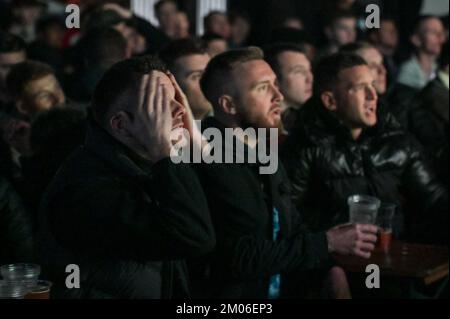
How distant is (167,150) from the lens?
2.30 m

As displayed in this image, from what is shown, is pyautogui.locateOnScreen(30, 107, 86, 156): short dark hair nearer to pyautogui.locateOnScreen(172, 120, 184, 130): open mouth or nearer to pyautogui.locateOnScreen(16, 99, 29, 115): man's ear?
pyautogui.locateOnScreen(172, 120, 184, 130): open mouth

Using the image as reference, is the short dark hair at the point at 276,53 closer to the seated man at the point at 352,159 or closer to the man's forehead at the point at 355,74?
the seated man at the point at 352,159

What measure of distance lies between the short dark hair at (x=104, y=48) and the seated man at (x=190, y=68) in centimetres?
78

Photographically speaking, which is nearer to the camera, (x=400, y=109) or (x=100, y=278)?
(x=100, y=278)

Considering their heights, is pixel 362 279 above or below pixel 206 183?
below

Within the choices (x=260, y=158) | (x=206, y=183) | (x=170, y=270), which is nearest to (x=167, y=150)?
(x=170, y=270)

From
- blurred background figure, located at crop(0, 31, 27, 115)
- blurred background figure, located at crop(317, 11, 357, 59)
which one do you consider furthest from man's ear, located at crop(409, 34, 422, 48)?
blurred background figure, located at crop(0, 31, 27, 115)

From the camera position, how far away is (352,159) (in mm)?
4109

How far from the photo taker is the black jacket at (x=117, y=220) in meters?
2.21

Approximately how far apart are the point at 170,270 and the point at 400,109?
3.77m

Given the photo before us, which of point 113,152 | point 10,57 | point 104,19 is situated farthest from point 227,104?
point 104,19

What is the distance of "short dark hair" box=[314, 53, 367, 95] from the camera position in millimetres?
4309
